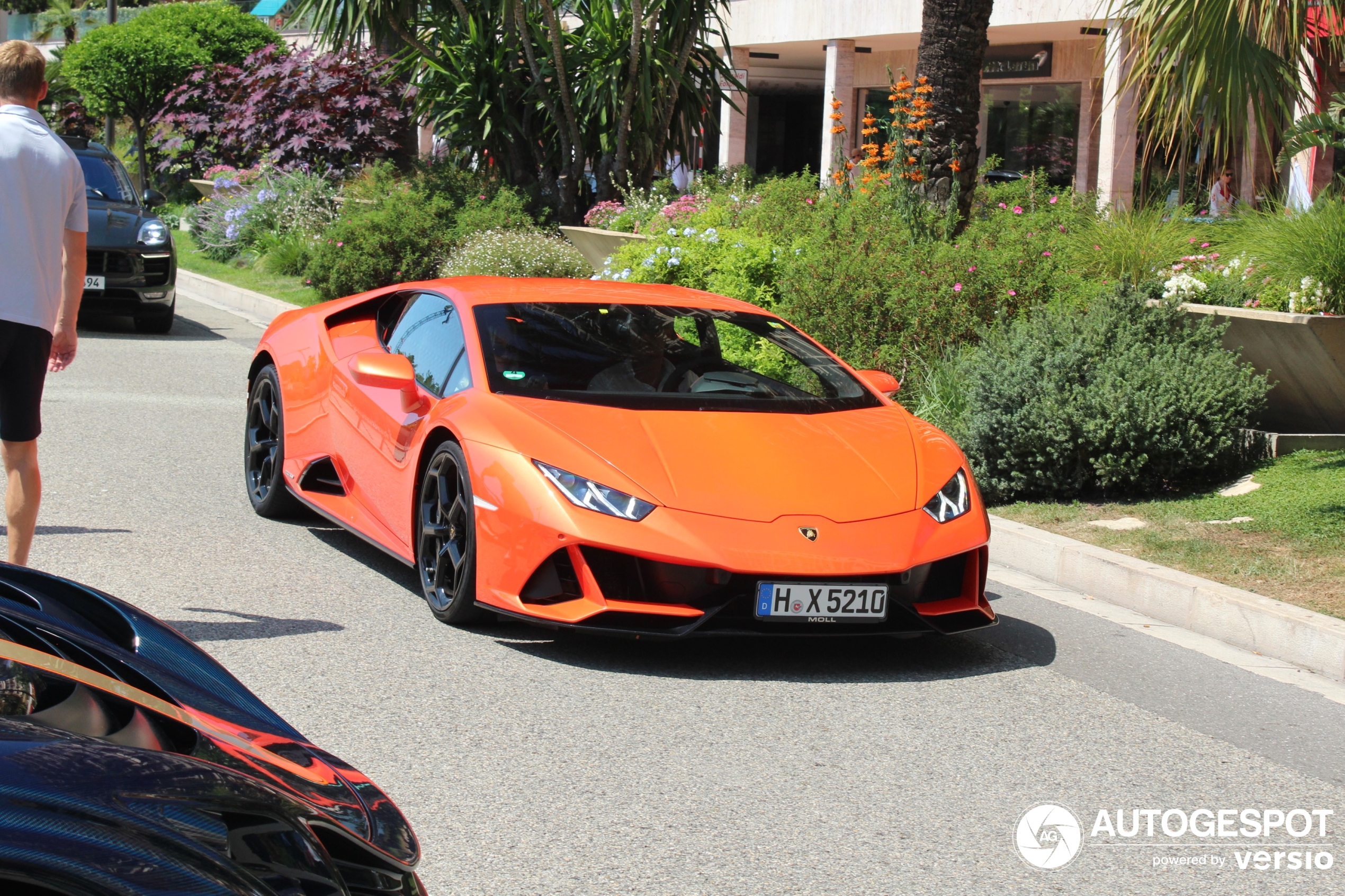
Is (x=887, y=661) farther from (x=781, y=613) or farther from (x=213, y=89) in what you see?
(x=213, y=89)

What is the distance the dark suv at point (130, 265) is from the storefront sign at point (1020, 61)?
18756 mm

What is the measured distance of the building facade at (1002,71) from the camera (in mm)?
25609

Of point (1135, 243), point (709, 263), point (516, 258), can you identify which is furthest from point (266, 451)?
point (516, 258)

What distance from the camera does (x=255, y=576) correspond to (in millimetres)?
6020

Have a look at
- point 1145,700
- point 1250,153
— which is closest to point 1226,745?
point 1145,700

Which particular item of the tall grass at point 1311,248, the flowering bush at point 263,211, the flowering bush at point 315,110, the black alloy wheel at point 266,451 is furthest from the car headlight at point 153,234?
the tall grass at point 1311,248

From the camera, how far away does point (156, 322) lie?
15.0 metres

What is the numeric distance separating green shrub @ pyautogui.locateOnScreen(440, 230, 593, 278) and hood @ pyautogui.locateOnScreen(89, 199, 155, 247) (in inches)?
122

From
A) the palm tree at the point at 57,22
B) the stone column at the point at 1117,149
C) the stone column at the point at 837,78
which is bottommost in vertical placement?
the stone column at the point at 1117,149

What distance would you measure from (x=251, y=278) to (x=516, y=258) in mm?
6243

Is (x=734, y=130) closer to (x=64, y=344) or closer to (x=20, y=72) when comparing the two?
(x=20, y=72)

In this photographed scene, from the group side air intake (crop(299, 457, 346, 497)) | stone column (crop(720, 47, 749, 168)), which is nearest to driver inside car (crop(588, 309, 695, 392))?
side air intake (crop(299, 457, 346, 497))

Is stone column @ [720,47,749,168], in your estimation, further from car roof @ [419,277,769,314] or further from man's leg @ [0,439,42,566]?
man's leg @ [0,439,42,566]

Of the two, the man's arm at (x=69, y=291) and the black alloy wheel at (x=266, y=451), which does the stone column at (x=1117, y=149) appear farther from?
the man's arm at (x=69, y=291)
